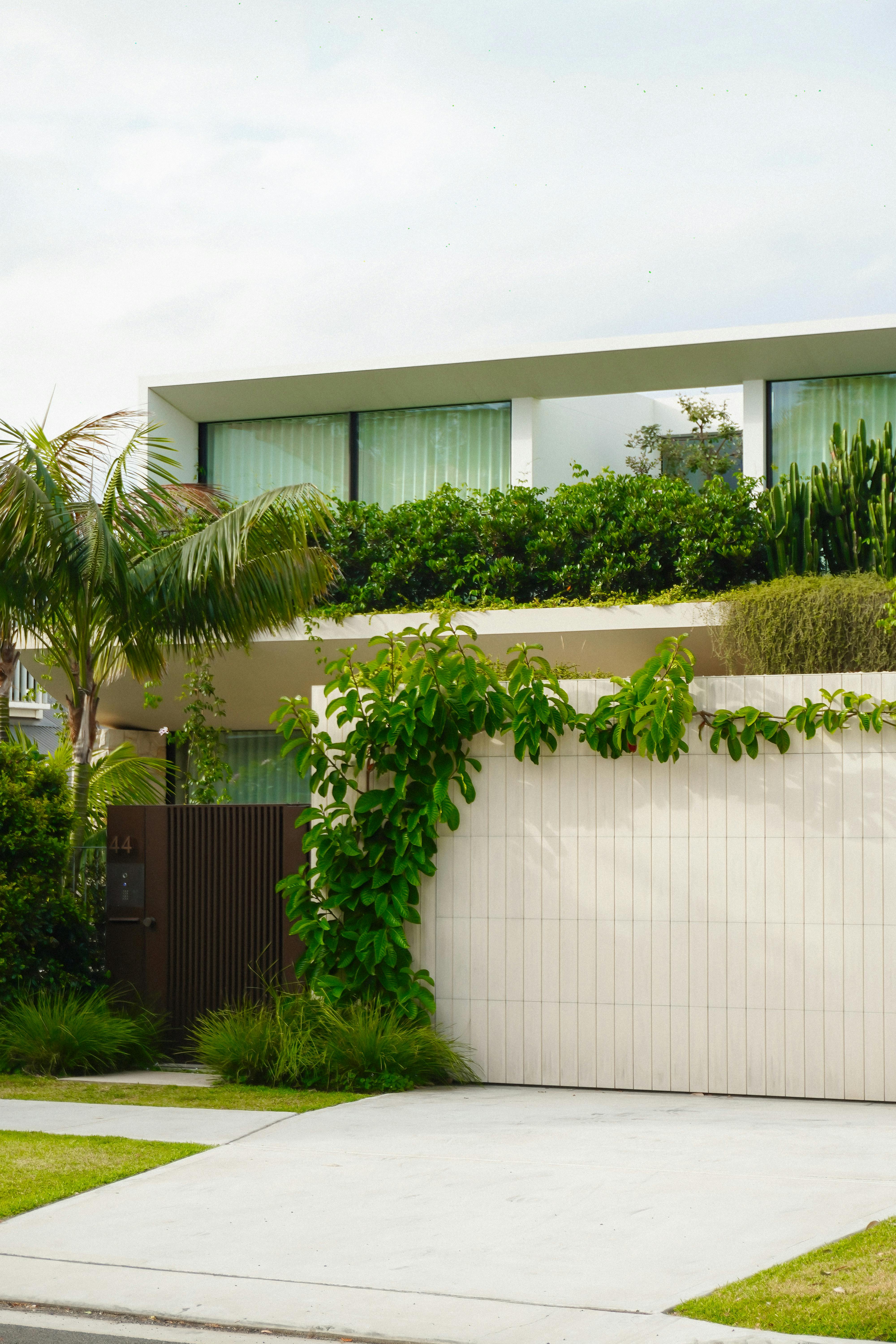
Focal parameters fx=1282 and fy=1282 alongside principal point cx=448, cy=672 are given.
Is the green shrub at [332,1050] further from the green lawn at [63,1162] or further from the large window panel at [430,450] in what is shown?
the large window panel at [430,450]

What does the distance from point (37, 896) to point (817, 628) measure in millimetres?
6737

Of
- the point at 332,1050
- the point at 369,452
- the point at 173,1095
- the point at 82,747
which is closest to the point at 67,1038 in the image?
the point at 173,1095

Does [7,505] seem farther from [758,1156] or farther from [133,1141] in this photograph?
[758,1156]

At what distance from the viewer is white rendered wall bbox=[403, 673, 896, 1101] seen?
8734mm

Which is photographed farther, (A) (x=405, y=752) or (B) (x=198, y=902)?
(B) (x=198, y=902)

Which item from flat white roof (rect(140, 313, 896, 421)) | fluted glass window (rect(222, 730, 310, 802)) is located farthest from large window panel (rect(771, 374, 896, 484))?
fluted glass window (rect(222, 730, 310, 802))

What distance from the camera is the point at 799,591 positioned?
1102 centimetres

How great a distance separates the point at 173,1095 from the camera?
28.6 ft

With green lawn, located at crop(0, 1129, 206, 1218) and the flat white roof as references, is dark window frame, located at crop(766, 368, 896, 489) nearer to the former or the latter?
the flat white roof

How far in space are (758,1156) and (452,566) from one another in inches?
351

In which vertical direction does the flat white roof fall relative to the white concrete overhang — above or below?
above

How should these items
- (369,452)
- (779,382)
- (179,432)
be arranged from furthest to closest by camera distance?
1. (179,432)
2. (369,452)
3. (779,382)

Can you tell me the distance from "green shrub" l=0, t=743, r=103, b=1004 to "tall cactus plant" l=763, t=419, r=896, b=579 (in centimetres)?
785

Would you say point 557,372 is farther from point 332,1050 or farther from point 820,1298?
point 820,1298
